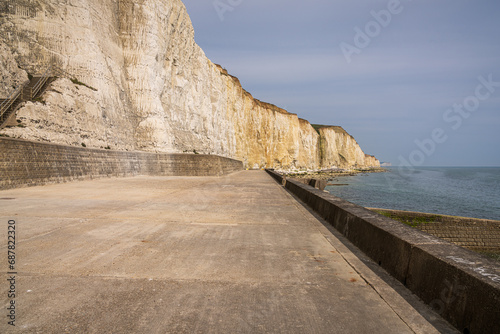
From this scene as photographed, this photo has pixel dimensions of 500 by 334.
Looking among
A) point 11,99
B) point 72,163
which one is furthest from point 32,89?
point 72,163

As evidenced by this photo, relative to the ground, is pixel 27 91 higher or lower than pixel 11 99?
higher

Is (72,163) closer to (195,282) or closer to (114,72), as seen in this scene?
(195,282)

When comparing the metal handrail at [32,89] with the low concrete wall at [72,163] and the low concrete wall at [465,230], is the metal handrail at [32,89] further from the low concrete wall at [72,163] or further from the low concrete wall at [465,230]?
the low concrete wall at [465,230]

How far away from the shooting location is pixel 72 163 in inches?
496

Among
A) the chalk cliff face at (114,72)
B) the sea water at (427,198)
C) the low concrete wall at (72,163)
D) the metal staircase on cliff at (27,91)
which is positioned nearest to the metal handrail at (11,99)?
the metal staircase on cliff at (27,91)

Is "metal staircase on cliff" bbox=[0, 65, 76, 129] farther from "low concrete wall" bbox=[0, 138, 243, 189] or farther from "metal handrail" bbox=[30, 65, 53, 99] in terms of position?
"low concrete wall" bbox=[0, 138, 243, 189]

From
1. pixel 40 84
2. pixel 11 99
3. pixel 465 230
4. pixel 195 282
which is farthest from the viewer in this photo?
pixel 40 84

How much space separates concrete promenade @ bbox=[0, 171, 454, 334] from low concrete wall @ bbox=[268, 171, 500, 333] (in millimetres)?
121

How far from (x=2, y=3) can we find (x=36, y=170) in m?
14.0

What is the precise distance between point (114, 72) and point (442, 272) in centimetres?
2461

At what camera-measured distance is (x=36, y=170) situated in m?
10.5

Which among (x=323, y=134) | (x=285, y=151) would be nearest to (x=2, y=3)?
(x=285, y=151)

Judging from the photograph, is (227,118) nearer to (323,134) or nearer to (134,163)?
(134,163)

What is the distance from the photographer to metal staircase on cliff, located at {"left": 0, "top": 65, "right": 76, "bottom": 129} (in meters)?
13.5
